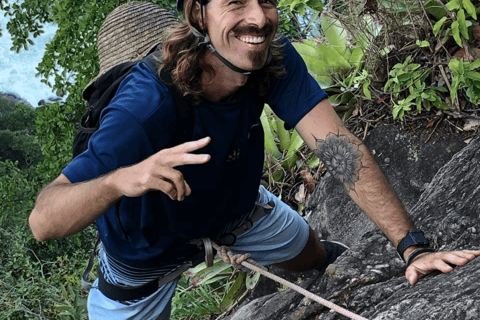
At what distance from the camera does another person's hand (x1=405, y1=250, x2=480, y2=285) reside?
2.29 m

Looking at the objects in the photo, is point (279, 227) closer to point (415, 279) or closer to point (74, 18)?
point (415, 279)

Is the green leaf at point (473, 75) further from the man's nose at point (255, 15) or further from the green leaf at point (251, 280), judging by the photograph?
the green leaf at point (251, 280)

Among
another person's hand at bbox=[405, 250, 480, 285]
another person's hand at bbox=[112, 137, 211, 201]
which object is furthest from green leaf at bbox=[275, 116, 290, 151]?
another person's hand at bbox=[112, 137, 211, 201]

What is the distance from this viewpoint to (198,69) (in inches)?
99.9

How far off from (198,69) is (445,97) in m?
1.87

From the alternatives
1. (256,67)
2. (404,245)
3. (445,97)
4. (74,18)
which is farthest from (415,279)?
(74,18)

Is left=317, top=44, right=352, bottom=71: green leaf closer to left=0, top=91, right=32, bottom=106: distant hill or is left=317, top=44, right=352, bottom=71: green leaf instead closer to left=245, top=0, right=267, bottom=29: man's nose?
left=245, top=0, right=267, bottom=29: man's nose

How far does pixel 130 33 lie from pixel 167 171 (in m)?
1.57

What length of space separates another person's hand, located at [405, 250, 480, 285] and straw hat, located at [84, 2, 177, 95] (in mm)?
1566

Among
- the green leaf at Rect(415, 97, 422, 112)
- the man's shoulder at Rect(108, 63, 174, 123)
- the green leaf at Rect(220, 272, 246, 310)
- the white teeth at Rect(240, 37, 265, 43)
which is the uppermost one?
the man's shoulder at Rect(108, 63, 174, 123)

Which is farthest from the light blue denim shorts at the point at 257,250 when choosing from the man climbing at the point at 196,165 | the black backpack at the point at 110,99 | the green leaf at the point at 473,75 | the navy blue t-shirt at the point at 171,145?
the green leaf at the point at 473,75

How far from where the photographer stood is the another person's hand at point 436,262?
229 centimetres

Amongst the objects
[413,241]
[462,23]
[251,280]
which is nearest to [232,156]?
[413,241]

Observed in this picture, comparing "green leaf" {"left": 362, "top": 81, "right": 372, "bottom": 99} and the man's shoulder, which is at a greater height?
the man's shoulder
